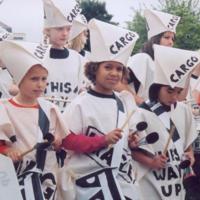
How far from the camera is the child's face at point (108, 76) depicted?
530cm

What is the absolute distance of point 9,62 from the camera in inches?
200

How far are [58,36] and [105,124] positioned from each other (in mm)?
1752

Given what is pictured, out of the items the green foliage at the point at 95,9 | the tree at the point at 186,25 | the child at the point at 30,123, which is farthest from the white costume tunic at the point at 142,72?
the green foliage at the point at 95,9

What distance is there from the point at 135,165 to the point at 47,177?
841 millimetres

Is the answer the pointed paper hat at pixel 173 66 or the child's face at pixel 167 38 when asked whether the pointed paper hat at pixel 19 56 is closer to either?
the pointed paper hat at pixel 173 66

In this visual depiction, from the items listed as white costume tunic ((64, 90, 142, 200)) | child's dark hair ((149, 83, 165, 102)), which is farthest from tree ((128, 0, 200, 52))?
white costume tunic ((64, 90, 142, 200))

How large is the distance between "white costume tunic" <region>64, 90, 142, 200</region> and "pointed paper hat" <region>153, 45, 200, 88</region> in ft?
1.76

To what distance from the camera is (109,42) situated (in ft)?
17.5

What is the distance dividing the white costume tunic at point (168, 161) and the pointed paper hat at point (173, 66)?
26 centimetres

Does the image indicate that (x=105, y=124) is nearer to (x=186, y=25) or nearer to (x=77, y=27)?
(x=77, y=27)

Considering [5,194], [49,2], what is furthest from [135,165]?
[49,2]

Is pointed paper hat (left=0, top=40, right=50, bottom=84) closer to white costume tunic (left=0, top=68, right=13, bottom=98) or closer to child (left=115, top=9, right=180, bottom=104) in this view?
child (left=115, top=9, right=180, bottom=104)

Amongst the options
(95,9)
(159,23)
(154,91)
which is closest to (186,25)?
(95,9)

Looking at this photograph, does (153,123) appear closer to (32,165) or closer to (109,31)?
(109,31)
